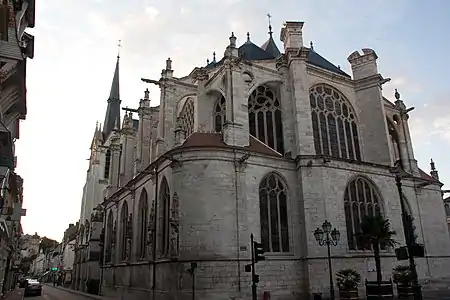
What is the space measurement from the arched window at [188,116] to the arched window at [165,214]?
6684 millimetres

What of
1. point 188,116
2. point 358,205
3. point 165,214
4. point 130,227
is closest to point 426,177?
point 358,205

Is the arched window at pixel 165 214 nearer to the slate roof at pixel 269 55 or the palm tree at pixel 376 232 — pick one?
the palm tree at pixel 376 232

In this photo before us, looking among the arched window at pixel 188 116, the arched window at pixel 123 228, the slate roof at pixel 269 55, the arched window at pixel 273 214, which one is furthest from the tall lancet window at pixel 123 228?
the slate roof at pixel 269 55

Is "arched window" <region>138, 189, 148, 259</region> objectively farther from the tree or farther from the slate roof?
the tree

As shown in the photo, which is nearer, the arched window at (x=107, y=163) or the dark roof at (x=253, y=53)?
the dark roof at (x=253, y=53)

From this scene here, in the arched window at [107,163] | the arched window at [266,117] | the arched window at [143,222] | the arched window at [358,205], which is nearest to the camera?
the arched window at [358,205]

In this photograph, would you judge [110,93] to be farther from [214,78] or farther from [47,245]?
[47,245]

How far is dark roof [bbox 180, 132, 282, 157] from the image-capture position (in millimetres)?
19216

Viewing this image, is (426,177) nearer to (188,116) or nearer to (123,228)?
(188,116)

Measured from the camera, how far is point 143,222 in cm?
2417

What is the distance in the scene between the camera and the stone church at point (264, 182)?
59.1ft

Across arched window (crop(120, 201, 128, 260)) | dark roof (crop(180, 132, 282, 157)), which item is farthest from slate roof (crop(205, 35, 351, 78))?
arched window (crop(120, 201, 128, 260))

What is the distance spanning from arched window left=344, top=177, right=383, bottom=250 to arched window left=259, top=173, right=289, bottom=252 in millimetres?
3830

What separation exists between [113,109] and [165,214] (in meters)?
38.2
